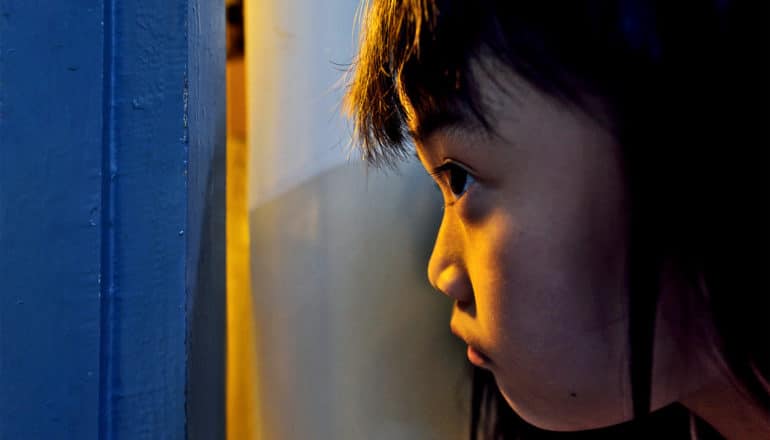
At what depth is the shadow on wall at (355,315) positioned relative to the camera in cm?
68

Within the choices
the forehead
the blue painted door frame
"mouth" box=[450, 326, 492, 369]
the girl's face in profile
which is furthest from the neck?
the blue painted door frame

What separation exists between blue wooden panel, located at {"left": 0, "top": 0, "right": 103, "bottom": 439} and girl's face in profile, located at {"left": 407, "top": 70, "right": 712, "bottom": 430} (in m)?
0.27

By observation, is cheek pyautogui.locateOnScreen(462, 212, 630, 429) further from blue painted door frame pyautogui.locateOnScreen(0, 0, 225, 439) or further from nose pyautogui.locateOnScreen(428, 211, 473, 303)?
blue painted door frame pyautogui.locateOnScreen(0, 0, 225, 439)

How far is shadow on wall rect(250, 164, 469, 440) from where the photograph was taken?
0.68 meters

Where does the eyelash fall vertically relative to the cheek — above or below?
above

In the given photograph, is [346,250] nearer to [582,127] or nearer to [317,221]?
[317,221]

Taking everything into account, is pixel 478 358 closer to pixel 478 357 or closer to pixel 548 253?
pixel 478 357

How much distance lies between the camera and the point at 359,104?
552mm

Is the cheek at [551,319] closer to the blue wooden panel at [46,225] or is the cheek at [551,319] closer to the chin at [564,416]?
the chin at [564,416]

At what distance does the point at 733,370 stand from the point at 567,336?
4.8 inches

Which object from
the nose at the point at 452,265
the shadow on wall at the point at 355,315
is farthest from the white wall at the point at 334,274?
the nose at the point at 452,265

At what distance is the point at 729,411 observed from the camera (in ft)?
1.74

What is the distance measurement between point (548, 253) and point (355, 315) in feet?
0.94

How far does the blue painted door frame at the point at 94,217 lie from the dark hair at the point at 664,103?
0.22m
